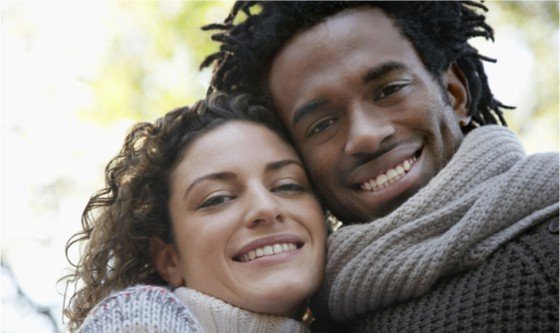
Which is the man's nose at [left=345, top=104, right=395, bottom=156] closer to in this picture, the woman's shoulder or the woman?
the woman

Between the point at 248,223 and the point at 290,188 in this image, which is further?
the point at 290,188

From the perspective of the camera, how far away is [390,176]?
2.44 m

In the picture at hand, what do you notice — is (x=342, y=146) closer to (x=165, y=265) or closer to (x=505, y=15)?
(x=165, y=265)

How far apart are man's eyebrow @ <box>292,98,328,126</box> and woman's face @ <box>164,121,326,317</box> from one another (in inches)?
3.5

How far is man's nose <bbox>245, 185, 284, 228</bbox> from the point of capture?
2361mm

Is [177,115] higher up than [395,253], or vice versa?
[177,115]

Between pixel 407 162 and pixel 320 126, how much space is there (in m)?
0.27

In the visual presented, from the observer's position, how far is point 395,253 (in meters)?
2.22

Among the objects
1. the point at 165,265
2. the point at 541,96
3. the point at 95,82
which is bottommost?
the point at 541,96

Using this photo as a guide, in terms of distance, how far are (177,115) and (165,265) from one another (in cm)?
48

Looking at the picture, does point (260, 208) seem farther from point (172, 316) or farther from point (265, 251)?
point (172, 316)

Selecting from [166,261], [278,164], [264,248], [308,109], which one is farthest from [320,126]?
[166,261]

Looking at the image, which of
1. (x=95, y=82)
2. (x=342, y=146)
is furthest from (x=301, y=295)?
(x=95, y=82)

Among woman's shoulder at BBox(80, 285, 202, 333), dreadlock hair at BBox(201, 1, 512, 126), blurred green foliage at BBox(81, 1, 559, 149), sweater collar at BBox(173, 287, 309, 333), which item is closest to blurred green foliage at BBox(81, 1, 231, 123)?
blurred green foliage at BBox(81, 1, 559, 149)
